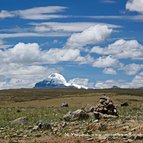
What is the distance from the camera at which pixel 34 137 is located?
38938mm

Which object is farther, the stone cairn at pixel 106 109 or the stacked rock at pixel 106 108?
the stacked rock at pixel 106 108

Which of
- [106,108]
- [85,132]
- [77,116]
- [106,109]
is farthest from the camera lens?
[106,108]

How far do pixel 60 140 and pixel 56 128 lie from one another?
1049cm

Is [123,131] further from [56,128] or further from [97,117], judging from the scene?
[97,117]

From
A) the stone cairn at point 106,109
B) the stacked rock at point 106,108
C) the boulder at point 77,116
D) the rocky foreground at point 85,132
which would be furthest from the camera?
the stacked rock at point 106,108

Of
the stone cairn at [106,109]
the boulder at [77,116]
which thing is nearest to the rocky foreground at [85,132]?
the boulder at [77,116]

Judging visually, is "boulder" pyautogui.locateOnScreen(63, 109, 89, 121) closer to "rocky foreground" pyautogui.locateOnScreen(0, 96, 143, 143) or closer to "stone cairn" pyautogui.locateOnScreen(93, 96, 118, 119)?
"rocky foreground" pyautogui.locateOnScreen(0, 96, 143, 143)

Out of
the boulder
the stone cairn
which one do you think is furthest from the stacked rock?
the boulder

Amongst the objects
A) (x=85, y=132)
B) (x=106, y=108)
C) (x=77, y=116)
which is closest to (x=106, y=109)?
(x=106, y=108)

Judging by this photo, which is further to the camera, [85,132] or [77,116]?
[77,116]

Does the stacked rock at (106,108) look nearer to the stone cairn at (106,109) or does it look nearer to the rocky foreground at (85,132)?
the stone cairn at (106,109)

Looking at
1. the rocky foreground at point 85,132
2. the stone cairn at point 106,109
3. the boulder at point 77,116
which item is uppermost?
the stone cairn at point 106,109

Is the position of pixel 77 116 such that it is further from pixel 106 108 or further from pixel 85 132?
pixel 85 132

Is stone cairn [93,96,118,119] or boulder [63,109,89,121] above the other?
stone cairn [93,96,118,119]
